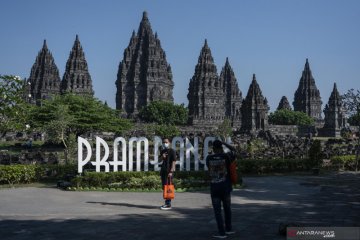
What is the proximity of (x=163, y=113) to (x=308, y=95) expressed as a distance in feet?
174

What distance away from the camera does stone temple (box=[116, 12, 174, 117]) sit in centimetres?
12200

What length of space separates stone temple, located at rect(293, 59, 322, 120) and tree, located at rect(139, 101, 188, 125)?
149ft

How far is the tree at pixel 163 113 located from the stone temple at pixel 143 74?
8.73 m

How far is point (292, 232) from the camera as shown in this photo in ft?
26.3

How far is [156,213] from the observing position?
39.2 feet

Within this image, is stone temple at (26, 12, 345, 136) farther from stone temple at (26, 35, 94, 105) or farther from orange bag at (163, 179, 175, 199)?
orange bag at (163, 179, 175, 199)

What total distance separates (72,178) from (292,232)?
43.2 feet

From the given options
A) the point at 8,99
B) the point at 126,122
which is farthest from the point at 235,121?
the point at 8,99

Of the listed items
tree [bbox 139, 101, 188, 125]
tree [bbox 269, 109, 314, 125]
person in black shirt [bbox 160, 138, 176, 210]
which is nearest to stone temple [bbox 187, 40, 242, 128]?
tree [bbox 139, 101, 188, 125]

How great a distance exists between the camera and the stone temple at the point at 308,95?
13788 cm

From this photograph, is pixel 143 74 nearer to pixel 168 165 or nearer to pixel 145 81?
pixel 145 81

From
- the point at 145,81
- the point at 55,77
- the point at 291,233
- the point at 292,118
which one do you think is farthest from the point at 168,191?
the point at 292,118

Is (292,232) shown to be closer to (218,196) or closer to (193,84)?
(218,196)

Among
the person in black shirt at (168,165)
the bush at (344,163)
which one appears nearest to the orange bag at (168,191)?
the person in black shirt at (168,165)
